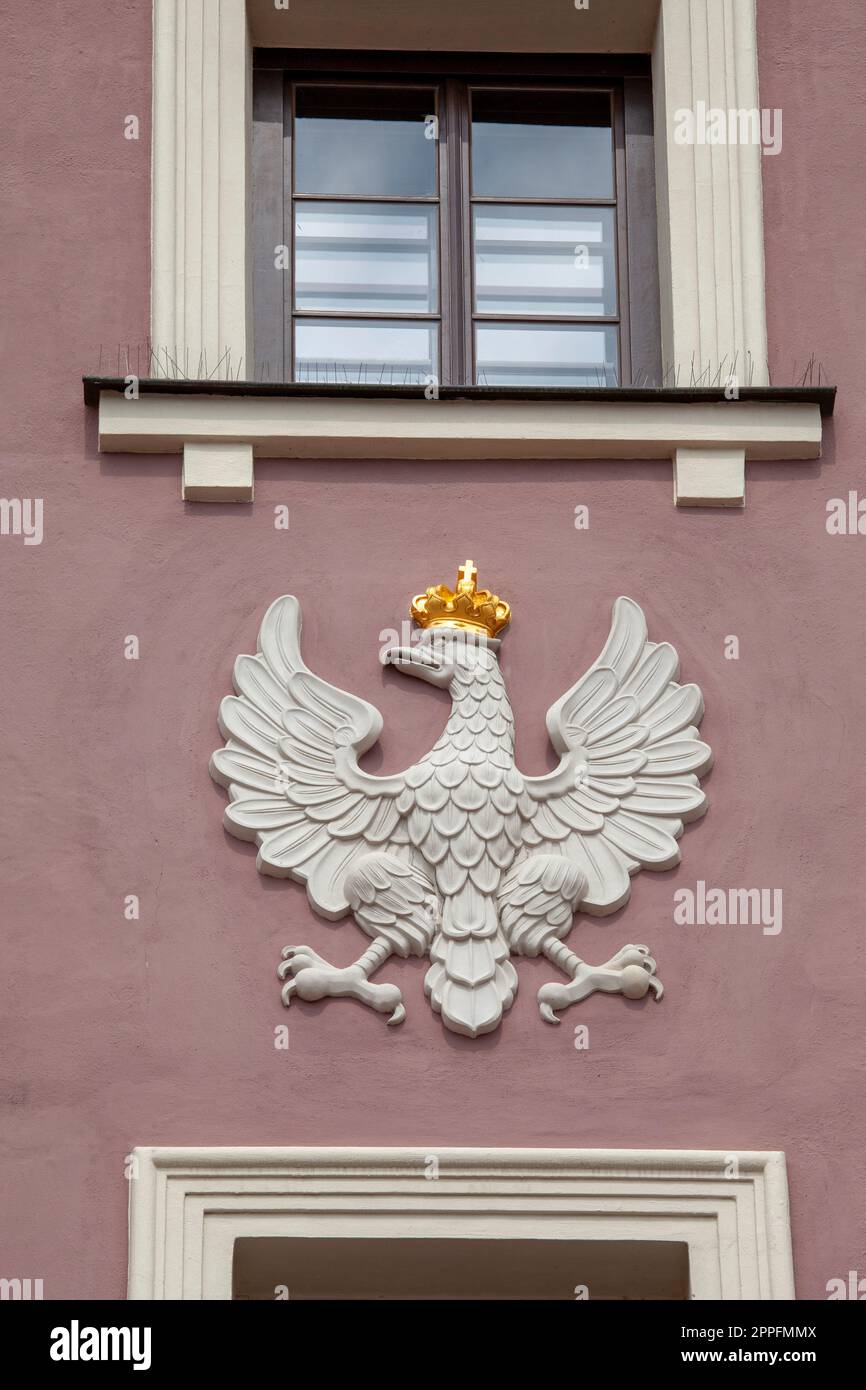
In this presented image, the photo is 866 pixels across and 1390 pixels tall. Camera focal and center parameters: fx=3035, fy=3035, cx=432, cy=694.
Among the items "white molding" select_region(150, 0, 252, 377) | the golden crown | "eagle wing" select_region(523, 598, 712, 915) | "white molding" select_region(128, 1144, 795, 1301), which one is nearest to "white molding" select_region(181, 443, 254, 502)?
"white molding" select_region(150, 0, 252, 377)

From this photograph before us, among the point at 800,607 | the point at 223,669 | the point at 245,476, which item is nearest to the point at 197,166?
the point at 245,476

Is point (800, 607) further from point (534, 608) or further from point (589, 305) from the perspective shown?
point (589, 305)

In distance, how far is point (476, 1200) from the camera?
835 centimetres

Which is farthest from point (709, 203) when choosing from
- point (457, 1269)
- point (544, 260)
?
point (457, 1269)

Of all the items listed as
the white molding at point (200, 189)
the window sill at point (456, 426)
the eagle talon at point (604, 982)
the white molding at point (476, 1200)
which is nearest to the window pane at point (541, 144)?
the white molding at point (200, 189)

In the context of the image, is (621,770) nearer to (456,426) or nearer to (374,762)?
(374,762)

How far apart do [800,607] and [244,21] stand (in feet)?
8.87

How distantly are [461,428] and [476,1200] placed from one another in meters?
2.37

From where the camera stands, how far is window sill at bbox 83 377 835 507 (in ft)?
30.1

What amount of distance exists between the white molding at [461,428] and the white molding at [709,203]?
0.21 meters

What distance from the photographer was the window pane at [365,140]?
1006 centimetres

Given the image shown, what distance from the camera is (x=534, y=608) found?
910 centimetres

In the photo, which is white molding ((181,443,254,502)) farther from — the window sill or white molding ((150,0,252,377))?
white molding ((150,0,252,377))
